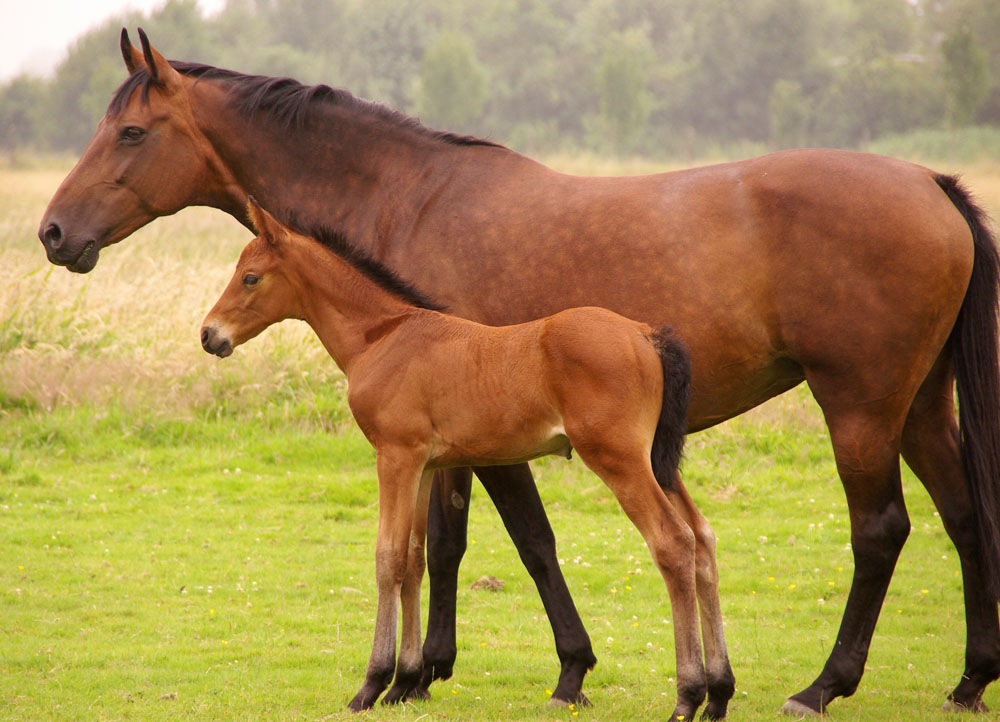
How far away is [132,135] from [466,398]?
2.34 m

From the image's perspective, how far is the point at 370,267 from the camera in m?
4.43

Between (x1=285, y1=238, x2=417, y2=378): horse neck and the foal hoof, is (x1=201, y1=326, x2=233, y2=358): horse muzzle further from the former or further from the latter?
the foal hoof

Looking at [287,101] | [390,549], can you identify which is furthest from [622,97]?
[390,549]

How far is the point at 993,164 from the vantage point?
1228 inches

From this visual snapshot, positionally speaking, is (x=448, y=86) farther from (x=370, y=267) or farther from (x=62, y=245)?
(x=370, y=267)

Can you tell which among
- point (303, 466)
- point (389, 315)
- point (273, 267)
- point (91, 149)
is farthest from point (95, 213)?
point (303, 466)

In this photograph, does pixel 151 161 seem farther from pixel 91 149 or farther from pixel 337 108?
pixel 337 108

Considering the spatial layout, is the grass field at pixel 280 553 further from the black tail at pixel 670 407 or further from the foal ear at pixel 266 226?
the foal ear at pixel 266 226

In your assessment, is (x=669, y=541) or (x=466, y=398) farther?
(x=466, y=398)

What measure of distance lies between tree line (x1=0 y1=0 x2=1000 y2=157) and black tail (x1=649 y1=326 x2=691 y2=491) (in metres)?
37.4

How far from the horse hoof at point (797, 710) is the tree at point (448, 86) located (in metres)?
42.3

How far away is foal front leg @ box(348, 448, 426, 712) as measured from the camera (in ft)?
13.3

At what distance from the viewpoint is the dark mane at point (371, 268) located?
14.4 ft

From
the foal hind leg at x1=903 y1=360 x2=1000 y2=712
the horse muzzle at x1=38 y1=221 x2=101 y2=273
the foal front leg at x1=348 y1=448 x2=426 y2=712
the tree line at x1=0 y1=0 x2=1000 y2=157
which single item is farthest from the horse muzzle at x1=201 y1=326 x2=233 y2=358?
the tree line at x1=0 y1=0 x2=1000 y2=157
